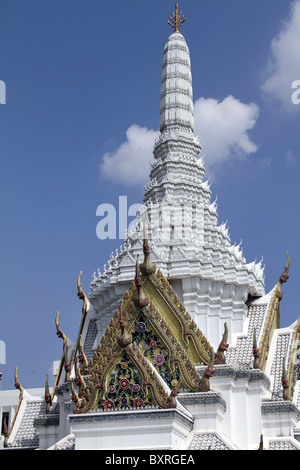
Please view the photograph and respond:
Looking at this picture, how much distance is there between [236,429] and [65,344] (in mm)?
5631

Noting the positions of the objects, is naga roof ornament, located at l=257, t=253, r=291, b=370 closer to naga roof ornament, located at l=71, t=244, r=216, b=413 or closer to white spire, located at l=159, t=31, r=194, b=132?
naga roof ornament, located at l=71, t=244, r=216, b=413

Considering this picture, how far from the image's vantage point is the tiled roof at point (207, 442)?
17.7m


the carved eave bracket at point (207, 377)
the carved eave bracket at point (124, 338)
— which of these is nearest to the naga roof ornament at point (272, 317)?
the carved eave bracket at point (207, 377)

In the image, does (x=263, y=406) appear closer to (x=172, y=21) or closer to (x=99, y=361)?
(x=99, y=361)

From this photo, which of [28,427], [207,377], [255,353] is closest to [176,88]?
[255,353]

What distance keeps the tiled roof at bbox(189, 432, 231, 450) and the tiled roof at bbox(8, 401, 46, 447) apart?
6251mm

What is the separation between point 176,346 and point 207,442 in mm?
2263

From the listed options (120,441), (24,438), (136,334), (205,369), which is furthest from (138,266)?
(24,438)

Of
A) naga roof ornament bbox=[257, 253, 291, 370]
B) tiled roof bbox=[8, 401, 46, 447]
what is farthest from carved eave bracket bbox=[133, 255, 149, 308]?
tiled roof bbox=[8, 401, 46, 447]

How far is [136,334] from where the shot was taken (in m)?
19.2

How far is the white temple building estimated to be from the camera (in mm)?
17203

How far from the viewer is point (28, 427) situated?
2327 cm

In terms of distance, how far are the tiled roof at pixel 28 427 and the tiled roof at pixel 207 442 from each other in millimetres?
6251

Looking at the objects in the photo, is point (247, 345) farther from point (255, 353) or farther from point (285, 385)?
point (285, 385)
